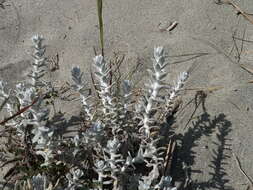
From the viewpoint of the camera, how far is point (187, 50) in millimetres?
3039

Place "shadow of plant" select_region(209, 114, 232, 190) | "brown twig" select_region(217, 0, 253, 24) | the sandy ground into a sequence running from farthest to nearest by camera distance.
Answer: "brown twig" select_region(217, 0, 253, 24) < the sandy ground < "shadow of plant" select_region(209, 114, 232, 190)

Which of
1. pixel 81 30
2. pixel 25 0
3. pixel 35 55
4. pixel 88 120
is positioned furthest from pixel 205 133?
pixel 25 0

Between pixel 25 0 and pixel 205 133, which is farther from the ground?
pixel 25 0

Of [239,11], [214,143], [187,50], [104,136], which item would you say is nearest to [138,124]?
[104,136]

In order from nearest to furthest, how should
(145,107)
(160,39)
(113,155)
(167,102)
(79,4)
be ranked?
(113,155)
(145,107)
(167,102)
(160,39)
(79,4)

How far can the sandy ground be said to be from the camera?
2459 millimetres

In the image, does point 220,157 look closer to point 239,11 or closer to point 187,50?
point 187,50

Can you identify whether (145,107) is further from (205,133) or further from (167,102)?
(205,133)

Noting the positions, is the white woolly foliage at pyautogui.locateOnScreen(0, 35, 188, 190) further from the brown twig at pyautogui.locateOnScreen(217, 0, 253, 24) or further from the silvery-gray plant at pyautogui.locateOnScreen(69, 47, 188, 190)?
the brown twig at pyautogui.locateOnScreen(217, 0, 253, 24)

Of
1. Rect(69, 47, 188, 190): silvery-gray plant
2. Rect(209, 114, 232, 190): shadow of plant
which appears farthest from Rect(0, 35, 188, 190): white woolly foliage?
Rect(209, 114, 232, 190): shadow of plant

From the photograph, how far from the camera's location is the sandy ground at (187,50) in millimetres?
2459

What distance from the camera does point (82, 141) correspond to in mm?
2203

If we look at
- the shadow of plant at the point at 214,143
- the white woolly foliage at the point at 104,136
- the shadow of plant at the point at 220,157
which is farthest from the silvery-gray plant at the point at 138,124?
the shadow of plant at the point at 220,157

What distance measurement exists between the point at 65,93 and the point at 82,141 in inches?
30.2
